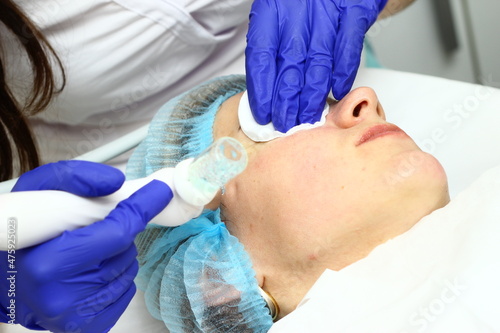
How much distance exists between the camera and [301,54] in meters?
1.22

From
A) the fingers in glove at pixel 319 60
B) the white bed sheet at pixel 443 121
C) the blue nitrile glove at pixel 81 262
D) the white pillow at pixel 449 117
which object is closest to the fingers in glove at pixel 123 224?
the blue nitrile glove at pixel 81 262

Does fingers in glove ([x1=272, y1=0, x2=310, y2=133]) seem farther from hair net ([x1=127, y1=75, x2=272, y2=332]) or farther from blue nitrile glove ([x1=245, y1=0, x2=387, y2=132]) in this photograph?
hair net ([x1=127, y1=75, x2=272, y2=332])

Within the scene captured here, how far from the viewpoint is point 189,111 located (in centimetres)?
130

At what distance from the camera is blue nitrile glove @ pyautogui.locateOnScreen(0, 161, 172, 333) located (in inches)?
32.4

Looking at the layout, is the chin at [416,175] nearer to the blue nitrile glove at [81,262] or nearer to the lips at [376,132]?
the lips at [376,132]

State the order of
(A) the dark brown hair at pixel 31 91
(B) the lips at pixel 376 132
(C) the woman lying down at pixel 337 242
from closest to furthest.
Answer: (C) the woman lying down at pixel 337 242 < (B) the lips at pixel 376 132 < (A) the dark brown hair at pixel 31 91

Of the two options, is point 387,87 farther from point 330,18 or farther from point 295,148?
point 295,148

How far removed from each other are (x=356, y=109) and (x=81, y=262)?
64cm

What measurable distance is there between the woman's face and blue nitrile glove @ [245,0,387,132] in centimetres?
Answer: 7

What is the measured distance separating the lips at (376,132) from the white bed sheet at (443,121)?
1.06 ft

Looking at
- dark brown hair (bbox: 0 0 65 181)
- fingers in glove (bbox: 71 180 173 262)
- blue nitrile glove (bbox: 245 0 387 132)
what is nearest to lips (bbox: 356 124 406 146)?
blue nitrile glove (bbox: 245 0 387 132)

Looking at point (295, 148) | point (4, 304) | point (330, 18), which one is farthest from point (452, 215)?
point (4, 304)

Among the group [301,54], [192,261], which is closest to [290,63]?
[301,54]

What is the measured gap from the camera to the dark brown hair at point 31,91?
125cm
